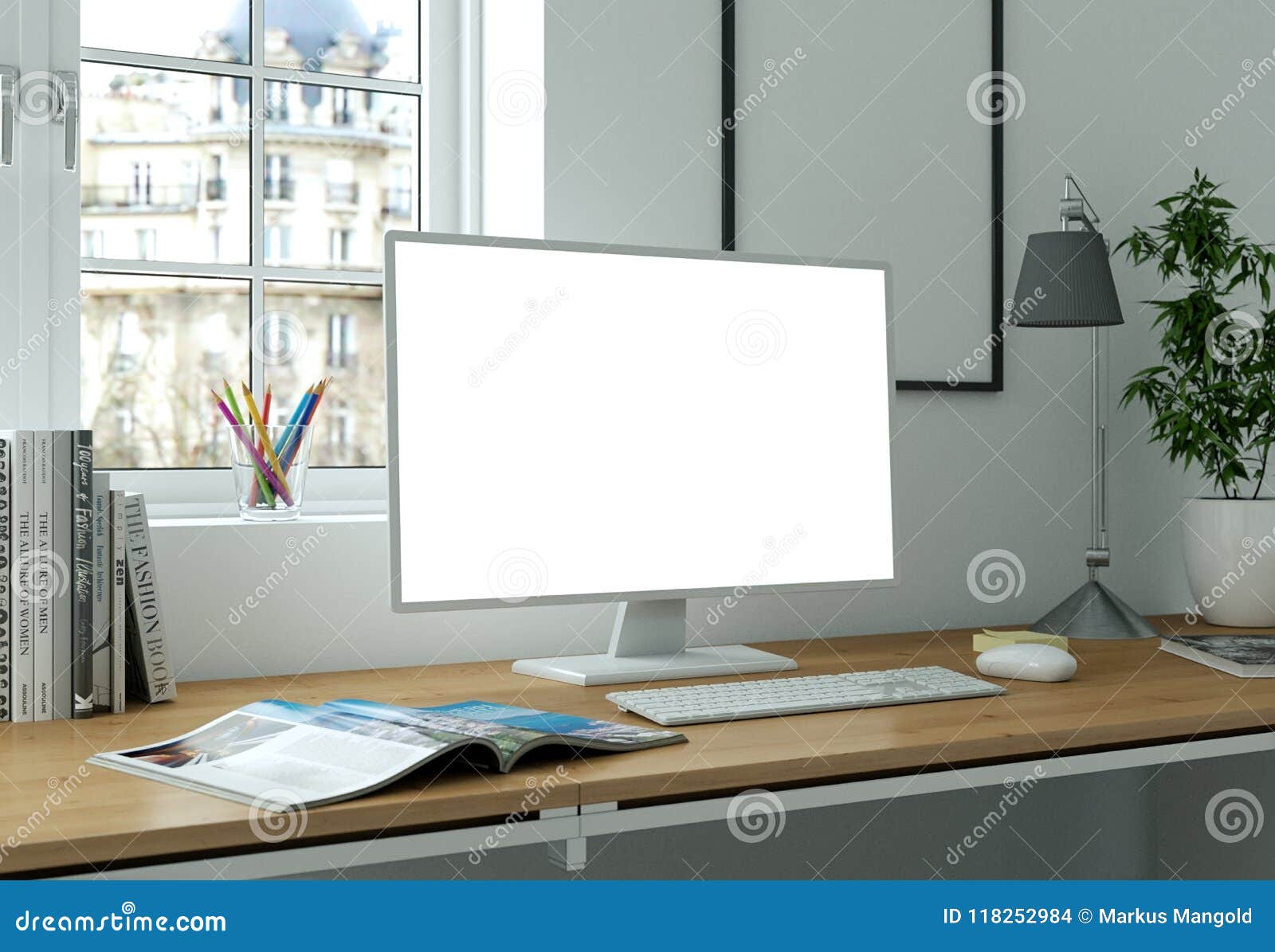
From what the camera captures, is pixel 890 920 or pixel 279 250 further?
pixel 279 250

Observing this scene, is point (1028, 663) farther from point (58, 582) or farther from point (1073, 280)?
point (58, 582)

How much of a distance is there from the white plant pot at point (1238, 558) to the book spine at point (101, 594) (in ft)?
4.89

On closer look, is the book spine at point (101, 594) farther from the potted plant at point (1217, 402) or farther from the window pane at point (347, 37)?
the potted plant at point (1217, 402)

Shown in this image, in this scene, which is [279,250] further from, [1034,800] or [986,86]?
[1034,800]

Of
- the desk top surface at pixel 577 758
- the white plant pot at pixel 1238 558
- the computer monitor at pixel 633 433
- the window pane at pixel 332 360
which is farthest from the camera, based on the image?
the white plant pot at pixel 1238 558

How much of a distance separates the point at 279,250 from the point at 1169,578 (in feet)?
4.88

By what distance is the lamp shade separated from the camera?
1.75 m

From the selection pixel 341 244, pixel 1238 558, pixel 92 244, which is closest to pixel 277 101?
pixel 341 244

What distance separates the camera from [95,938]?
833mm

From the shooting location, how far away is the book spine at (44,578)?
1169mm

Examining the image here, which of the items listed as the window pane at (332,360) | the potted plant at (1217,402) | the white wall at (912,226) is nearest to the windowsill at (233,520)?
the white wall at (912,226)

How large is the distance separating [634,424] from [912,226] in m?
0.68

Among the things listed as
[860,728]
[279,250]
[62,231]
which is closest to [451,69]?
[279,250]

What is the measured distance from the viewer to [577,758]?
102 cm
